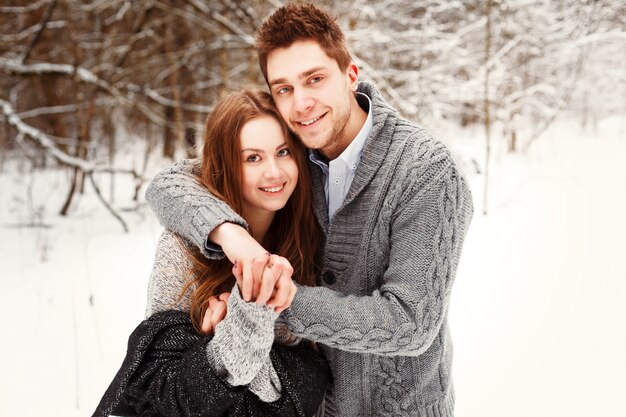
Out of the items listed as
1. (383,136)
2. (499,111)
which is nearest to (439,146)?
(383,136)

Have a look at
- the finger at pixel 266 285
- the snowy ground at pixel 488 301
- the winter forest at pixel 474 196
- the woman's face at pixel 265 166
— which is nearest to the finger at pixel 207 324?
the finger at pixel 266 285

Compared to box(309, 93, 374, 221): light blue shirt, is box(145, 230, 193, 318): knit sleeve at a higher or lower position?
lower

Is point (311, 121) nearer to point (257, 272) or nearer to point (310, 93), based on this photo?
point (310, 93)

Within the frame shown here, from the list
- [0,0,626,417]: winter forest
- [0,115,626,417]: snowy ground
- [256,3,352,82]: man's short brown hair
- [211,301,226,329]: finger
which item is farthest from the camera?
[0,0,626,417]: winter forest

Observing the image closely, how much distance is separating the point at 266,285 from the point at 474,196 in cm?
564

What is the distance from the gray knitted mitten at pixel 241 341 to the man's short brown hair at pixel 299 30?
3.03 ft

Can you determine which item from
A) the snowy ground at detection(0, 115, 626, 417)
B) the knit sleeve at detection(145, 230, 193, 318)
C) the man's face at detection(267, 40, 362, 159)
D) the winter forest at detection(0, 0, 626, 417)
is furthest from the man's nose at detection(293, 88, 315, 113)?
the snowy ground at detection(0, 115, 626, 417)

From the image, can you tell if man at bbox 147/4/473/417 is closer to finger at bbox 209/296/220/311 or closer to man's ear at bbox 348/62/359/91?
man's ear at bbox 348/62/359/91

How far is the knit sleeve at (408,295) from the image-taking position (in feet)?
4.06

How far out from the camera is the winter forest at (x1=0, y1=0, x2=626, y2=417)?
9.73ft

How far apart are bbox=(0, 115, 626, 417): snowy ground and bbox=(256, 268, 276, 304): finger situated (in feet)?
6.70

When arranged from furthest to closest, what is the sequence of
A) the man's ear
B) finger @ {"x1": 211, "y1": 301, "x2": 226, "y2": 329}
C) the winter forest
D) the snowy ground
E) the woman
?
the winter forest < the snowy ground < the man's ear < finger @ {"x1": 211, "y1": 301, "x2": 226, "y2": 329} < the woman

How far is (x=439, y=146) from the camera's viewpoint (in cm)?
145

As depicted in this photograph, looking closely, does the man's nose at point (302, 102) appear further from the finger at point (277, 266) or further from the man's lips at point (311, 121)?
the finger at point (277, 266)
